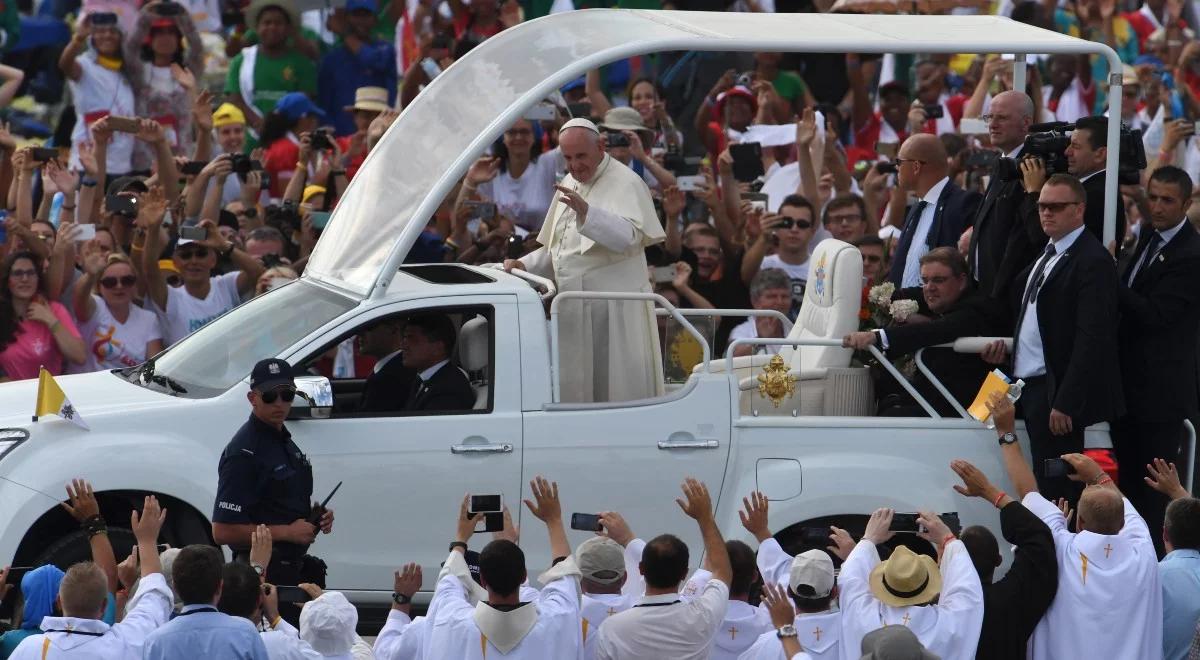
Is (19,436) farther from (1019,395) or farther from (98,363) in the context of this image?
(1019,395)

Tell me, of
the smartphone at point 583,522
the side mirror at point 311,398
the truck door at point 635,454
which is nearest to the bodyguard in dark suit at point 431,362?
the truck door at point 635,454

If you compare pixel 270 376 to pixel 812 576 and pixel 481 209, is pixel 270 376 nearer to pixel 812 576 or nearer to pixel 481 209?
pixel 812 576

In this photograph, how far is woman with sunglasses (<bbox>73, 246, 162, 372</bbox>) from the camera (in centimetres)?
1185

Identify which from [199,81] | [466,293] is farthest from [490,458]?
[199,81]

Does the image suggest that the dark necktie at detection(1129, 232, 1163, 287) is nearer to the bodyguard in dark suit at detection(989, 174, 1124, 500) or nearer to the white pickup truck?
the bodyguard in dark suit at detection(989, 174, 1124, 500)

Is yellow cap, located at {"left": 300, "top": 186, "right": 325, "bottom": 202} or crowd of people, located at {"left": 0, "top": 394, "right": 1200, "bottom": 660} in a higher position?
yellow cap, located at {"left": 300, "top": 186, "right": 325, "bottom": 202}

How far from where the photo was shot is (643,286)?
33.0ft

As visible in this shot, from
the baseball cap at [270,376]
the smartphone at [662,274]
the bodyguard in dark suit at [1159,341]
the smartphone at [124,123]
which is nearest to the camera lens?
the baseball cap at [270,376]

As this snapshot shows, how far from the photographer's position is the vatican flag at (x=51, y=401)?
8.66 m

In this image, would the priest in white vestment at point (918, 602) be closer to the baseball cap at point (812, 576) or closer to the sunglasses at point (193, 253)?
the baseball cap at point (812, 576)

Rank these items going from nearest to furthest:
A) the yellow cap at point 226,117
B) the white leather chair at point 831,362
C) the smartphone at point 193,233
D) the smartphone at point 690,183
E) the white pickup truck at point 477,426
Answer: the white pickup truck at point 477,426 < the white leather chair at point 831,362 < the smartphone at point 193,233 < the smartphone at point 690,183 < the yellow cap at point 226,117

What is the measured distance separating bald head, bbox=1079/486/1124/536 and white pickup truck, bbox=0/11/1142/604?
1.59 metres

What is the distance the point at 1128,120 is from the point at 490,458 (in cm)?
946

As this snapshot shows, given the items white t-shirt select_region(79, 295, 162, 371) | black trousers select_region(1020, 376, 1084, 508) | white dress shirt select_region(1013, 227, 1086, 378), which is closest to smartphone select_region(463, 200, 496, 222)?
white t-shirt select_region(79, 295, 162, 371)
